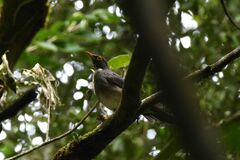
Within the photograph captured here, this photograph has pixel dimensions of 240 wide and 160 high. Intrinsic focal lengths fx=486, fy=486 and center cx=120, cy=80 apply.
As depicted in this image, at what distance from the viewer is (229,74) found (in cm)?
573

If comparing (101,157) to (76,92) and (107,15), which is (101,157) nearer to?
(76,92)

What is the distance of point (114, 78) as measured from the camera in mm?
5344

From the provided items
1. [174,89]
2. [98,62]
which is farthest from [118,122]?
[98,62]

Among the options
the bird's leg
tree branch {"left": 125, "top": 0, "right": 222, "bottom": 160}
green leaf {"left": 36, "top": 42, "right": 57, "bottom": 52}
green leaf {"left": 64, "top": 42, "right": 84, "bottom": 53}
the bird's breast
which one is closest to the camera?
tree branch {"left": 125, "top": 0, "right": 222, "bottom": 160}

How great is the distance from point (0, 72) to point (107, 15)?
4.25ft

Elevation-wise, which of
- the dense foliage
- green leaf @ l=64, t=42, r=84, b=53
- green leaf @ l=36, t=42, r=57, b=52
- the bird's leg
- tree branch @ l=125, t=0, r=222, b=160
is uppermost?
tree branch @ l=125, t=0, r=222, b=160

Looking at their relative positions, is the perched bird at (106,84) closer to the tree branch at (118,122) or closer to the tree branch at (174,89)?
the tree branch at (118,122)

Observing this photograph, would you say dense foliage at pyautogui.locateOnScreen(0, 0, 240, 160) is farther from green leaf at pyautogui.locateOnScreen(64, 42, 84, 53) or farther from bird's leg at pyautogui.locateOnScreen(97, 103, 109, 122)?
green leaf at pyautogui.locateOnScreen(64, 42, 84, 53)

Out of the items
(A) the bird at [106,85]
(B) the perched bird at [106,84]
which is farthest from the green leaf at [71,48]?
(B) the perched bird at [106,84]

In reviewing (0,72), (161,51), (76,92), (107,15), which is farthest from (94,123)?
(161,51)

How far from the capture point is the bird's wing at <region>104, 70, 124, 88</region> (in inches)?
206

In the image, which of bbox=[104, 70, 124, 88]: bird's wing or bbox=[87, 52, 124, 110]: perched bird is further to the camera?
bbox=[104, 70, 124, 88]: bird's wing

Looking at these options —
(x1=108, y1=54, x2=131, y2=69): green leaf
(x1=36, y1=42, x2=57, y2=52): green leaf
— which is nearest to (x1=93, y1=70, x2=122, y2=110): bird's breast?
(x1=108, y1=54, x2=131, y2=69): green leaf

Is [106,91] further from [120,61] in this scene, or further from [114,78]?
[120,61]
